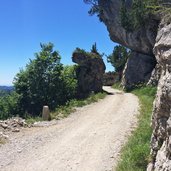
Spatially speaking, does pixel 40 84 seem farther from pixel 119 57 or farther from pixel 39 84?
pixel 119 57

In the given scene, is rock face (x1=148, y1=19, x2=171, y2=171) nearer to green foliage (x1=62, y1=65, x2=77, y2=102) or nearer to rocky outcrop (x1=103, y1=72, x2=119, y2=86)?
green foliage (x1=62, y1=65, x2=77, y2=102)

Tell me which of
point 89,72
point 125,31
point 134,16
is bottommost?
point 89,72

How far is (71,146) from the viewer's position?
13.5m

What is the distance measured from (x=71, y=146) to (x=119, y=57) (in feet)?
180

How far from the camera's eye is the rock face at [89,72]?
131ft

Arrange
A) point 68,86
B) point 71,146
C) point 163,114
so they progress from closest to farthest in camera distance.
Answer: point 163,114
point 71,146
point 68,86

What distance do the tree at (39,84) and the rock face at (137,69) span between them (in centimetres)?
1350

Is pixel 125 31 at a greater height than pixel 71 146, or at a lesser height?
greater

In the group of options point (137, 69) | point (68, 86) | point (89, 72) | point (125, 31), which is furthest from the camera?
point (137, 69)

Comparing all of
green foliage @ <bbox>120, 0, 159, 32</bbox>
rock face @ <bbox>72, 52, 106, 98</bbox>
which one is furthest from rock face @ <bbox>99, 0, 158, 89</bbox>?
rock face @ <bbox>72, 52, 106, 98</bbox>

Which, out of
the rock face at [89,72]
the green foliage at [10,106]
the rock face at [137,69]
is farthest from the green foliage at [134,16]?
the green foliage at [10,106]

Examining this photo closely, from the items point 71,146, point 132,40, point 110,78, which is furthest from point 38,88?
point 110,78

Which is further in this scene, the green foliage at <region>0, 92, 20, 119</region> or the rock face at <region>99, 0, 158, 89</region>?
the rock face at <region>99, 0, 158, 89</region>

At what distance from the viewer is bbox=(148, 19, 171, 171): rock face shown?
615 cm
